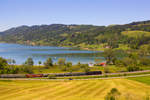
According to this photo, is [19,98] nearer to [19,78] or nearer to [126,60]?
[19,78]

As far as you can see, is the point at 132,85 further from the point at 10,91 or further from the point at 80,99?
the point at 10,91

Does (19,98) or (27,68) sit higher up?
(27,68)

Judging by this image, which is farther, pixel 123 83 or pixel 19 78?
pixel 19 78

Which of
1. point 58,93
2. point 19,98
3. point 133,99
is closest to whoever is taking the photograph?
point 133,99

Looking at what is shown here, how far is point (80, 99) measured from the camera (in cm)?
4903

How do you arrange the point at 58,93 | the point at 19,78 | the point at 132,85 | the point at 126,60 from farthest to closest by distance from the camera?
the point at 126,60 < the point at 19,78 < the point at 132,85 < the point at 58,93

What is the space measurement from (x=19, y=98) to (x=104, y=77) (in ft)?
143

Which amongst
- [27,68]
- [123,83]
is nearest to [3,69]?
[27,68]

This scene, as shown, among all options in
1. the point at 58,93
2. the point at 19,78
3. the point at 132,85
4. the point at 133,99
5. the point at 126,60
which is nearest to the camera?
the point at 133,99

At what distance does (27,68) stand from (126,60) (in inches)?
2520

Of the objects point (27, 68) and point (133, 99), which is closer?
point (133, 99)

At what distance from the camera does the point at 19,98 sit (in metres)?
49.5

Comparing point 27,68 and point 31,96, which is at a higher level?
point 27,68

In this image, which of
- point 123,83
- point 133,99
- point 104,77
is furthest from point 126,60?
point 133,99
